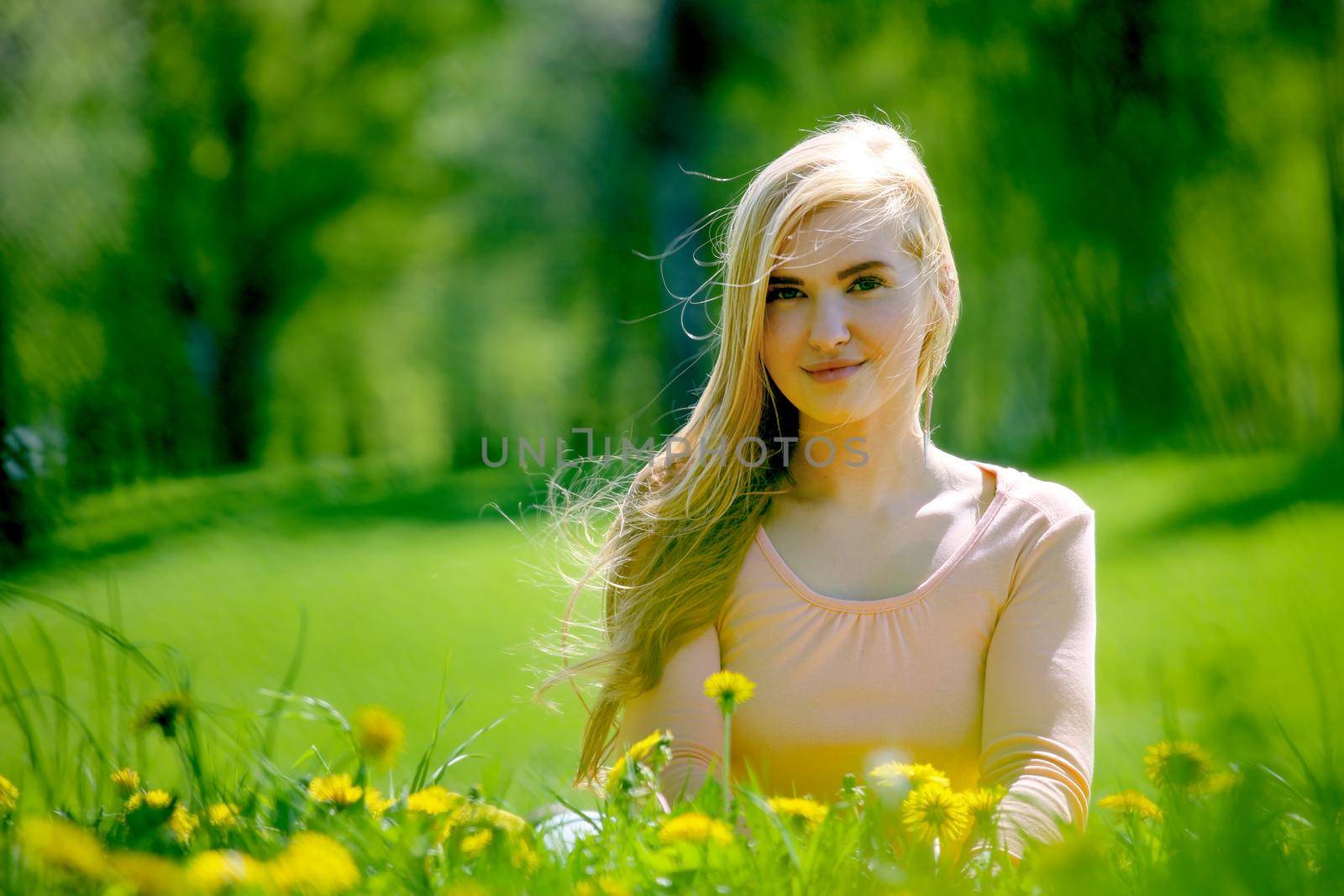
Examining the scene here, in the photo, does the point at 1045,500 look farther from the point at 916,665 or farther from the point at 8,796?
the point at 8,796

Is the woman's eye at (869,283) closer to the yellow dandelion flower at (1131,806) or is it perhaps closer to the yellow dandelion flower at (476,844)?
the yellow dandelion flower at (1131,806)

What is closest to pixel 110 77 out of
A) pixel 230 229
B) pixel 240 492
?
pixel 230 229

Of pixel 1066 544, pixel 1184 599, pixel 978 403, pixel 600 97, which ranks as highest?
pixel 600 97

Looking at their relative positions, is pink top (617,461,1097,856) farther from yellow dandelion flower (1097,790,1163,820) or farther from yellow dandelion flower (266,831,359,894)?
yellow dandelion flower (266,831,359,894)

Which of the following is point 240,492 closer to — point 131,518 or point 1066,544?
point 131,518

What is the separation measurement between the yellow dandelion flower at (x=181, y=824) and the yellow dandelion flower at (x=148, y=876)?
0.27 meters

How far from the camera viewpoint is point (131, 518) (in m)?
8.08

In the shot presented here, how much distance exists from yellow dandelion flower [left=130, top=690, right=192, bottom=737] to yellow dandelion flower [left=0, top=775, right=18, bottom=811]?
27cm

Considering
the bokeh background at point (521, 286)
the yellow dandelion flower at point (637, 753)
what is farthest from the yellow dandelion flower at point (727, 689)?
the bokeh background at point (521, 286)

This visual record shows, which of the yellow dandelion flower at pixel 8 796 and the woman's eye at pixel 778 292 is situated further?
the woman's eye at pixel 778 292

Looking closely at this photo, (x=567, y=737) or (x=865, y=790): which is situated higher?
(x=865, y=790)

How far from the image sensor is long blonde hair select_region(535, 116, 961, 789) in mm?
1700

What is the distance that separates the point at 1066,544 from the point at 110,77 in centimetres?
956

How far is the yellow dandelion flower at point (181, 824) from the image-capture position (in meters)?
1.16
